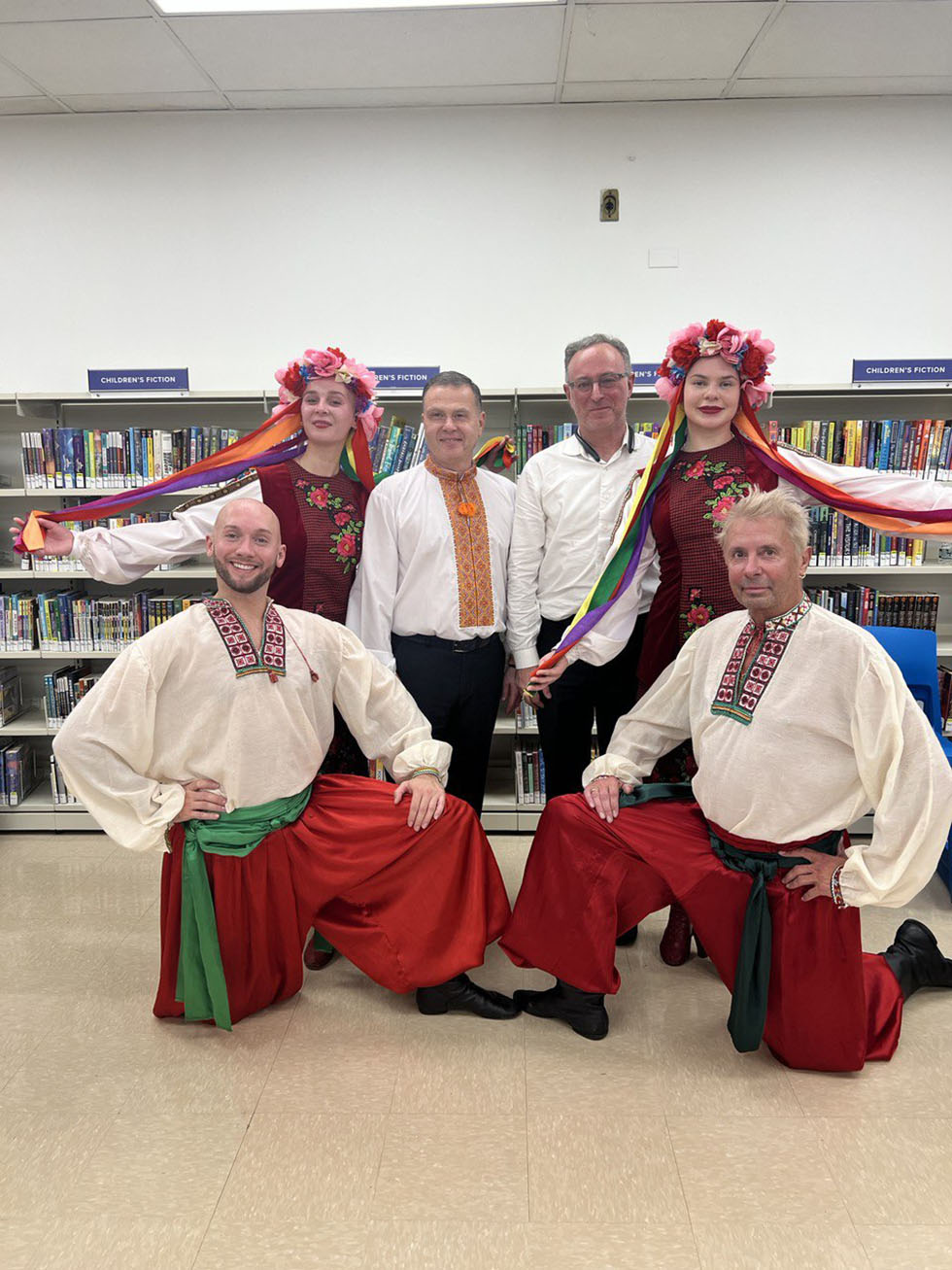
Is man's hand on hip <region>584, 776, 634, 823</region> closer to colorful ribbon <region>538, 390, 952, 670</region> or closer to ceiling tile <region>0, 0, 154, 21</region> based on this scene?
colorful ribbon <region>538, 390, 952, 670</region>

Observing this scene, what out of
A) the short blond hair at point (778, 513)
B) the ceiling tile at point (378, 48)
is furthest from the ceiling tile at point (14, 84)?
the short blond hair at point (778, 513)

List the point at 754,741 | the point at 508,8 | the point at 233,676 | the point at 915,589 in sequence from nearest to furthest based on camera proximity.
→ 1. the point at 754,741
2. the point at 233,676
3. the point at 508,8
4. the point at 915,589

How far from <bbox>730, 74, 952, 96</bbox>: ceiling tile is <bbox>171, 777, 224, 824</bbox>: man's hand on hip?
344cm

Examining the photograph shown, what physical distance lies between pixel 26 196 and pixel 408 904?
3.63 m

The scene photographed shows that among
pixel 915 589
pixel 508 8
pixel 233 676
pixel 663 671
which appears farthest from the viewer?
pixel 915 589

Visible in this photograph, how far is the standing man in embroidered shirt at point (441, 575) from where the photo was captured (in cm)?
270

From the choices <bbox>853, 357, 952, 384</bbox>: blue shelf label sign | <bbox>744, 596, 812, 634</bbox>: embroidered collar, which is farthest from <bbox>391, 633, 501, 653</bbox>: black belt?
<bbox>853, 357, 952, 384</bbox>: blue shelf label sign

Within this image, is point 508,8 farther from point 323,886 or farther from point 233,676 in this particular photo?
point 323,886

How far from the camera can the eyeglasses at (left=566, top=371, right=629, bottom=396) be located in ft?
8.52

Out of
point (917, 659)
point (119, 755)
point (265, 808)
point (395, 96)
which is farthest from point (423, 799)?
point (395, 96)

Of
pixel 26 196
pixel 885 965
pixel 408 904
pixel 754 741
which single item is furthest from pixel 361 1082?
pixel 26 196

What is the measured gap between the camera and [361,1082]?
83.7 inches

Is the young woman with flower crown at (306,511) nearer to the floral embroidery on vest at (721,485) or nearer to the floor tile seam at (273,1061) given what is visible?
the floor tile seam at (273,1061)

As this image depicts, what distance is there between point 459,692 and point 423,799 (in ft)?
1.76
